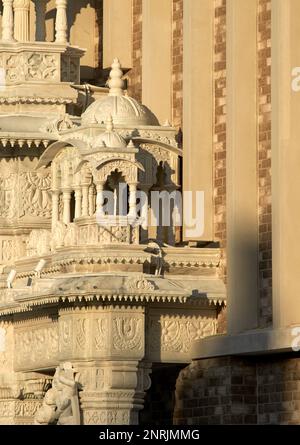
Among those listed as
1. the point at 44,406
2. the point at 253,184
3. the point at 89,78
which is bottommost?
the point at 44,406

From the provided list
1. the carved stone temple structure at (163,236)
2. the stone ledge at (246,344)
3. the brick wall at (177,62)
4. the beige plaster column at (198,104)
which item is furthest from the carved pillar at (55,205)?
the stone ledge at (246,344)

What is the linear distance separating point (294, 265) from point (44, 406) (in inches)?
223

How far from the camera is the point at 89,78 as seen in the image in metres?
60.5

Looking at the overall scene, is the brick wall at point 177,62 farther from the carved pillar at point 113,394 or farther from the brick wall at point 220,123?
the carved pillar at point 113,394

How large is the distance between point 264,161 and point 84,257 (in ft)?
11.9

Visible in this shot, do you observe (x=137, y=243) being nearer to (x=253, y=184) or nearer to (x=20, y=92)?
(x=253, y=184)

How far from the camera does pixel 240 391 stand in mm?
50594

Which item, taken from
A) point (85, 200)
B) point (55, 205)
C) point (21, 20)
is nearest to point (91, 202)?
point (85, 200)

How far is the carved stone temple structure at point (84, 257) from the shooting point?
5009 cm

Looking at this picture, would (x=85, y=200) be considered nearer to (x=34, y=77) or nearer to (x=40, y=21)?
(x=34, y=77)

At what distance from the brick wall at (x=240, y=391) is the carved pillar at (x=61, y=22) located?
811 centimetres

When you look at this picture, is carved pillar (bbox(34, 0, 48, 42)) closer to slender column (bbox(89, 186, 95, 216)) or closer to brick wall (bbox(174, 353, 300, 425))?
slender column (bbox(89, 186, 95, 216))

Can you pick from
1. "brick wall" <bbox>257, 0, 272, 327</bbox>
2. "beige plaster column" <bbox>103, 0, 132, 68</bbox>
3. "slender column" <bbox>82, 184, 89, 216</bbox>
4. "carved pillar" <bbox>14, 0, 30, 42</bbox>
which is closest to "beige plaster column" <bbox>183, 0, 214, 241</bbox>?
A: "slender column" <bbox>82, 184, 89, 216</bbox>

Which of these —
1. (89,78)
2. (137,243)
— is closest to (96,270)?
(137,243)
